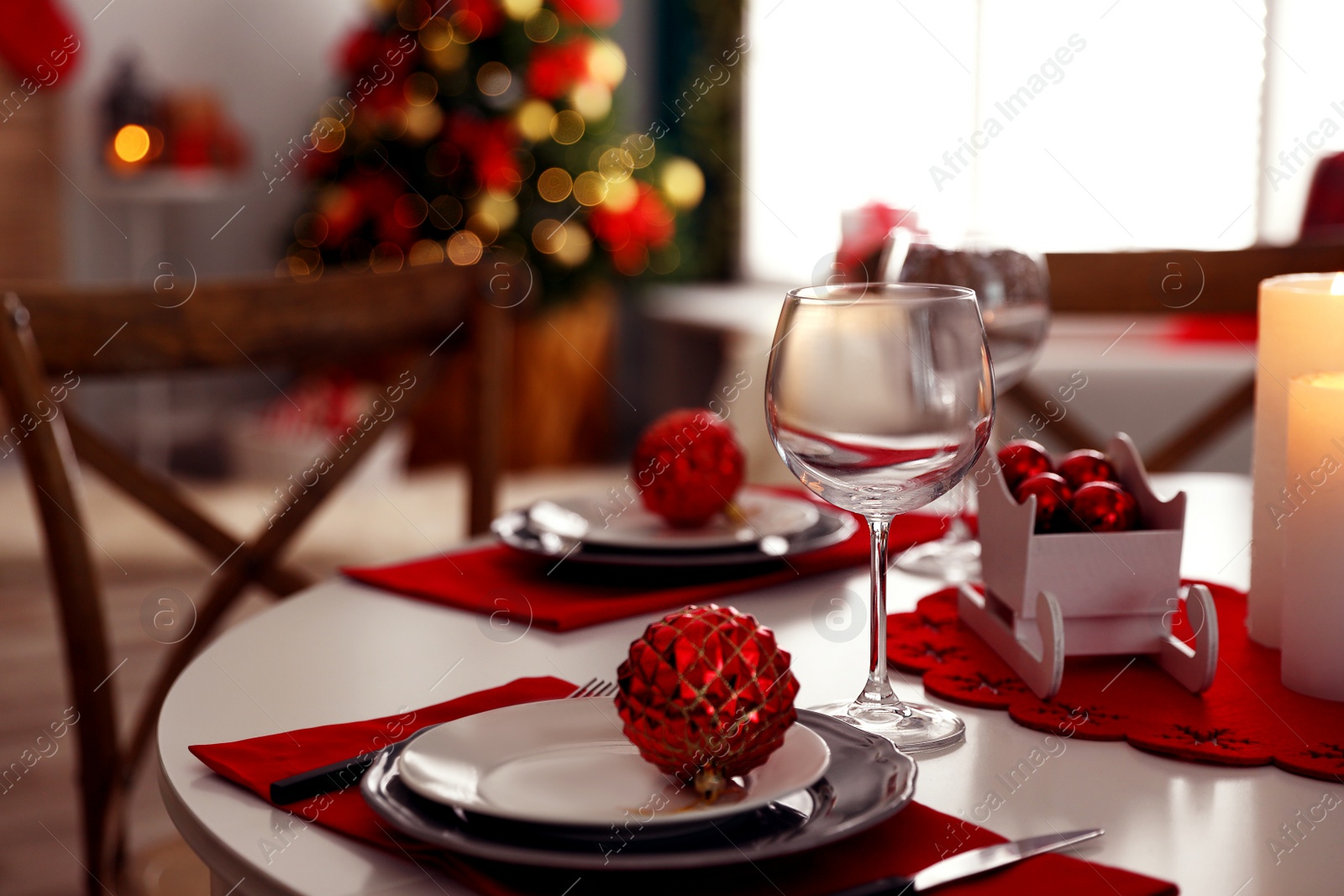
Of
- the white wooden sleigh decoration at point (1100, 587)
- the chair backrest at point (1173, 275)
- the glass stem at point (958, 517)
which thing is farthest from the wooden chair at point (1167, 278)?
the white wooden sleigh decoration at point (1100, 587)

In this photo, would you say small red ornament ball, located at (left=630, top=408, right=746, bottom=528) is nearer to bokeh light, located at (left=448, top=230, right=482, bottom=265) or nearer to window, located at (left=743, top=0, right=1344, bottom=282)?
window, located at (left=743, top=0, right=1344, bottom=282)

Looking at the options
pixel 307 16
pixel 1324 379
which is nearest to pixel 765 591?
pixel 1324 379

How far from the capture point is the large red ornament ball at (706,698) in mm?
471

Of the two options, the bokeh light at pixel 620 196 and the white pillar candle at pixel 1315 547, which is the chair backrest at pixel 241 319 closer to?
the white pillar candle at pixel 1315 547

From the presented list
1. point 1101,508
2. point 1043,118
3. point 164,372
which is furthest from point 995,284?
point 1043,118

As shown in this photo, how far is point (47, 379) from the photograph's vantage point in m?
1.02

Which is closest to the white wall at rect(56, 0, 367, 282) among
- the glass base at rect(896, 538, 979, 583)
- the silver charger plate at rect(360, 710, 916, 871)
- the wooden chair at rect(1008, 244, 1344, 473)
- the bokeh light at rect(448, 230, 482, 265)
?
the bokeh light at rect(448, 230, 482, 265)

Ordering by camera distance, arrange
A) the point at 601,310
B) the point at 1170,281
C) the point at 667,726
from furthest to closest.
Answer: the point at 601,310 → the point at 1170,281 → the point at 667,726

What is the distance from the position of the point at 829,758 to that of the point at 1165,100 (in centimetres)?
352

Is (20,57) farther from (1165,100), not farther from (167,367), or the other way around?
(167,367)

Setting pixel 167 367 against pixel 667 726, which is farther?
pixel 167 367

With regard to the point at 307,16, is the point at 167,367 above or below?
below

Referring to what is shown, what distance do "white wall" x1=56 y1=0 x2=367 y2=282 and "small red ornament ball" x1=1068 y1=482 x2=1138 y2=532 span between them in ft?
14.0

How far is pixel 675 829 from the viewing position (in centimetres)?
43
